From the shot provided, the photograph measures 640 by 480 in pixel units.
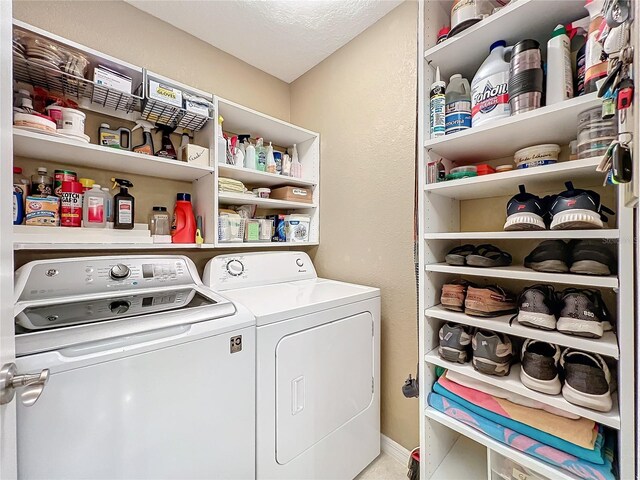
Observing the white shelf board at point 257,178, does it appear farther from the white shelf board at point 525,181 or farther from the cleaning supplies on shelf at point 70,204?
the white shelf board at point 525,181

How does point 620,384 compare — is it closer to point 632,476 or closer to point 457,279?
point 632,476

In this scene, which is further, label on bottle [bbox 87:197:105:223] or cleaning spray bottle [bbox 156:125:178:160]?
cleaning spray bottle [bbox 156:125:178:160]

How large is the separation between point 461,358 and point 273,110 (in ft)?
7.16

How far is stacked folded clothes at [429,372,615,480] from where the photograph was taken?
0.82 metres

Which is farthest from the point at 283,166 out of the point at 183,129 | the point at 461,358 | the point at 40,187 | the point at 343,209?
the point at 461,358

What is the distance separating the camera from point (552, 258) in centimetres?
91

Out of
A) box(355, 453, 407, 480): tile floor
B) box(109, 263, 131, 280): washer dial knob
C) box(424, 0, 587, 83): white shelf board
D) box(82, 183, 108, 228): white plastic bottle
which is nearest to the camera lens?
box(424, 0, 587, 83): white shelf board

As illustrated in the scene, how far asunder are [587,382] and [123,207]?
81.2 inches

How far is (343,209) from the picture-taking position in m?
1.96

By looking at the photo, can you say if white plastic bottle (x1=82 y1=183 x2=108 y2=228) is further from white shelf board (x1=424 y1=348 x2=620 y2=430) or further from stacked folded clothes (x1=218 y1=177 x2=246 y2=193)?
white shelf board (x1=424 y1=348 x2=620 y2=430)

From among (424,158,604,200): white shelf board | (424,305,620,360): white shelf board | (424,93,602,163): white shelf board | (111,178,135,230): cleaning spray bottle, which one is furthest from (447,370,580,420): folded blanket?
(111,178,135,230): cleaning spray bottle

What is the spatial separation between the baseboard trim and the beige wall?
4cm

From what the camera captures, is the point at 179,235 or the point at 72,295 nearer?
the point at 72,295

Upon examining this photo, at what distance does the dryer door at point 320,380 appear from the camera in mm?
1154
